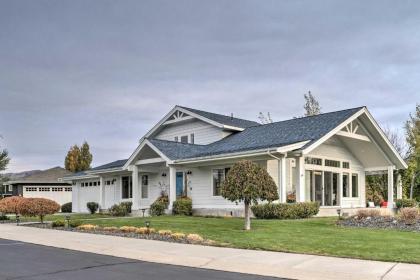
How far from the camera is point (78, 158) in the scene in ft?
206

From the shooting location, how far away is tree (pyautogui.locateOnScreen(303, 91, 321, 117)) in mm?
50875

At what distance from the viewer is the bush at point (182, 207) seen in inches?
1107

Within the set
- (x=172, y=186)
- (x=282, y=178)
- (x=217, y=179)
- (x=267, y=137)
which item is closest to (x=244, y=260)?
(x=282, y=178)

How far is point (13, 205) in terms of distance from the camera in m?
25.0

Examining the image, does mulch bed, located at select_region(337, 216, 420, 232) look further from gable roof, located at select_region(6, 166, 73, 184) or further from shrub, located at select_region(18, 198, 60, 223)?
gable roof, located at select_region(6, 166, 73, 184)

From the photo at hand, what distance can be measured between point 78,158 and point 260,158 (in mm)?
41981

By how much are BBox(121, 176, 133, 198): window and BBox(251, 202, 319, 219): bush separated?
12819 mm

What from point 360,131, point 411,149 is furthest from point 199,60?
point 411,149

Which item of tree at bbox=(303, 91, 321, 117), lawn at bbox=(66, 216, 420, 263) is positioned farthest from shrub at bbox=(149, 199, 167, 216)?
tree at bbox=(303, 91, 321, 117)

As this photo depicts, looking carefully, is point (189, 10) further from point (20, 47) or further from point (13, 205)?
point (13, 205)

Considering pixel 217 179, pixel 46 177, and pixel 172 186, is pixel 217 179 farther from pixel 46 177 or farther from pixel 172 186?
pixel 46 177

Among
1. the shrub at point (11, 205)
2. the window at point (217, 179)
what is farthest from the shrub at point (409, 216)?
the shrub at point (11, 205)

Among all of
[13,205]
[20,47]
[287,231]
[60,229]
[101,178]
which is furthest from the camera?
[101,178]

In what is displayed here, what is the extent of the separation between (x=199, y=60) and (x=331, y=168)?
10392 millimetres
